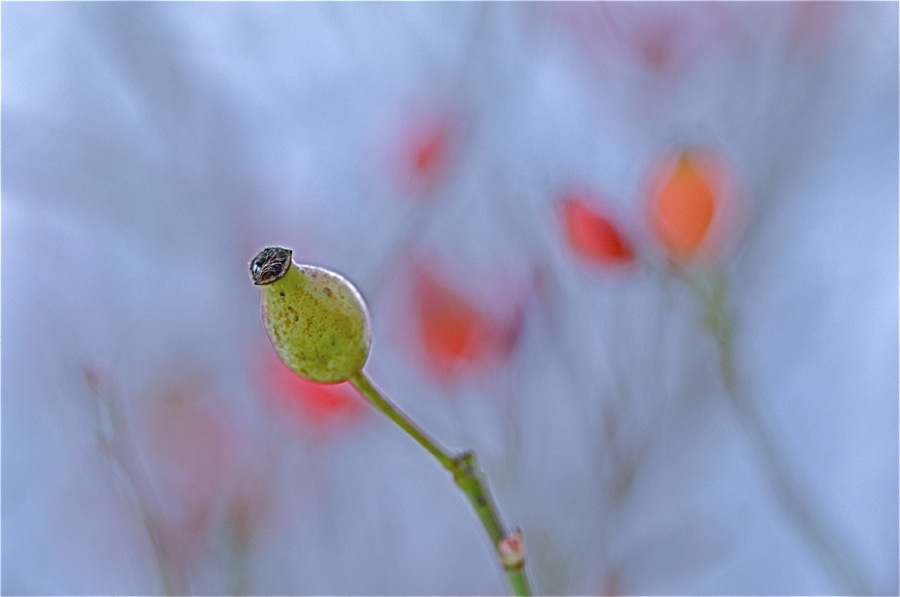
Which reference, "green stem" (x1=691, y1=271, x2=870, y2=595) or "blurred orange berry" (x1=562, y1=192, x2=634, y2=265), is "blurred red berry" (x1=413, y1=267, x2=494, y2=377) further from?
"green stem" (x1=691, y1=271, x2=870, y2=595)

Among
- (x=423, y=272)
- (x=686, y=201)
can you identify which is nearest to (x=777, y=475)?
(x=686, y=201)

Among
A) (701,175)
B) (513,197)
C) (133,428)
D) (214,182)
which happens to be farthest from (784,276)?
(133,428)

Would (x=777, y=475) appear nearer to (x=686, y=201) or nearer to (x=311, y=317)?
(x=686, y=201)

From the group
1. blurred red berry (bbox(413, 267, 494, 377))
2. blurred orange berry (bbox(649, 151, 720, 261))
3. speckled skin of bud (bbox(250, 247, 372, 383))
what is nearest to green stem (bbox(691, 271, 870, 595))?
blurred orange berry (bbox(649, 151, 720, 261))

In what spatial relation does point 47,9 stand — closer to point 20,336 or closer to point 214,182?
point 214,182

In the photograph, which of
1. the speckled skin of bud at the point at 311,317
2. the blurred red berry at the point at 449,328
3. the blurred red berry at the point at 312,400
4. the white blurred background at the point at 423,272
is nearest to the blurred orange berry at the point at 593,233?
the white blurred background at the point at 423,272

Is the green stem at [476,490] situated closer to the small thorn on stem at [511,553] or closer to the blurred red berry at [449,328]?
the small thorn on stem at [511,553]
